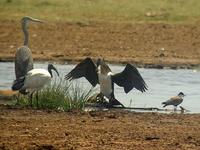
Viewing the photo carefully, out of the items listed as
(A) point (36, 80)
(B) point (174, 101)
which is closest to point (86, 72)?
(B) point (174, 101)

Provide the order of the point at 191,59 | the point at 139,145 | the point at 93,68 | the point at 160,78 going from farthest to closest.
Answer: the point at 191,59 < the point at 160,78 < the point at 93,68 < the point at 139,145

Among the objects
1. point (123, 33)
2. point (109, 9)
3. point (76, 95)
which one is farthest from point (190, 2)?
point (76, 95)

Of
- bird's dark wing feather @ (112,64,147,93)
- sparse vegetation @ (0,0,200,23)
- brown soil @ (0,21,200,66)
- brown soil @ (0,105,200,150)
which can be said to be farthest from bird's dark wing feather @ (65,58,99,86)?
sparse vegetation @ (0,0,200,23)

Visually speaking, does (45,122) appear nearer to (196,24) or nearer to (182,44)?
(182,44)

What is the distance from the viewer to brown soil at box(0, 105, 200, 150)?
953cm

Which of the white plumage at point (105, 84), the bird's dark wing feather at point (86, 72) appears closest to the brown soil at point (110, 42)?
the bird's dark wing feather at point (86, 72)

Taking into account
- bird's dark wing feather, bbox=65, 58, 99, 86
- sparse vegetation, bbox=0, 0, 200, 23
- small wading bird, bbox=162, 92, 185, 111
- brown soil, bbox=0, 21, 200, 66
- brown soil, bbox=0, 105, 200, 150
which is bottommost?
brown soil, bbox=0, 105, 200, 150

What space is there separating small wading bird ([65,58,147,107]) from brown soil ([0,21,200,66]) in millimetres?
5631

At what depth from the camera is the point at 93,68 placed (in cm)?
1511

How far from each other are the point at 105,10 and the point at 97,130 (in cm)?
1784

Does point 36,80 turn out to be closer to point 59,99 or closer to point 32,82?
point 32,82

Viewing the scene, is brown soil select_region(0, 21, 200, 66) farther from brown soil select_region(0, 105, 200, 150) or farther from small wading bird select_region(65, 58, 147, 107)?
brown soil select_region(0, 105, 200, 150)

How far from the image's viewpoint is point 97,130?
34.8 ft

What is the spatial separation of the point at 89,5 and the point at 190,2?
3.33 meters
